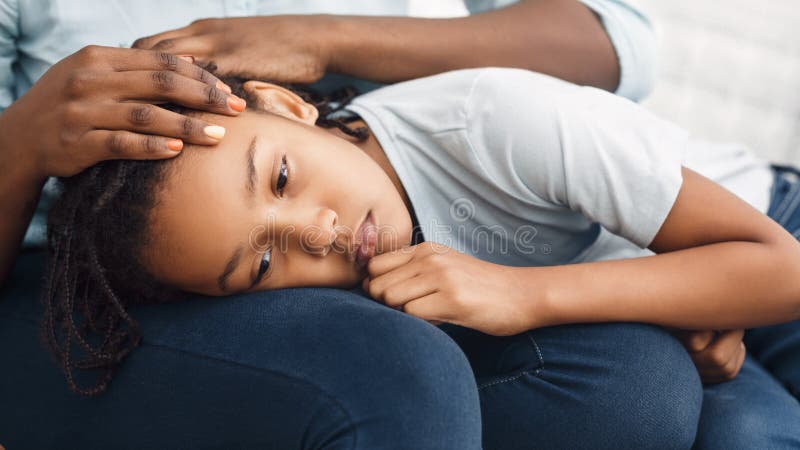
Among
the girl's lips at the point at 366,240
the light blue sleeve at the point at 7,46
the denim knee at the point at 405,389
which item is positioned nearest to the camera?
the denim knee at the point at 405,389

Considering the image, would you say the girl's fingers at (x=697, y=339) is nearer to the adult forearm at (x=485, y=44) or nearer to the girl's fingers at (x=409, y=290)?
the girl's fingers at (x=409, y=290)

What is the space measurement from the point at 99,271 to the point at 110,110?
0.60ft

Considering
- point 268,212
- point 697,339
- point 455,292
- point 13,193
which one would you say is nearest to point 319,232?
point 268,212

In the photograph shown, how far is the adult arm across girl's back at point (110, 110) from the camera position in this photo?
753 mm

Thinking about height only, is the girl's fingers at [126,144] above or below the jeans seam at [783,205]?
above

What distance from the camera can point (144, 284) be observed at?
84 centimetres

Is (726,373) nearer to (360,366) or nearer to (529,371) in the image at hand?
(529,371)

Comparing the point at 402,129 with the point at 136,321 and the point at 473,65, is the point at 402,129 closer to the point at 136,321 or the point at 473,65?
the point at 473,65

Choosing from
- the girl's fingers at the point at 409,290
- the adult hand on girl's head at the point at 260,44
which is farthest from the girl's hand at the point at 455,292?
the adult hand on girl's head at the point at 260,44

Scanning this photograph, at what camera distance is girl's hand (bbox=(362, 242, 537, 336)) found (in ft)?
2.59

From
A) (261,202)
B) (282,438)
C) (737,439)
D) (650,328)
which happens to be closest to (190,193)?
(261,202)

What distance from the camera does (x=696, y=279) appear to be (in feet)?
2.68

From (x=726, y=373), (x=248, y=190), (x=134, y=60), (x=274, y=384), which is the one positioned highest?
(x=134, y=60)

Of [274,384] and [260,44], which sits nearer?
[274,384]
